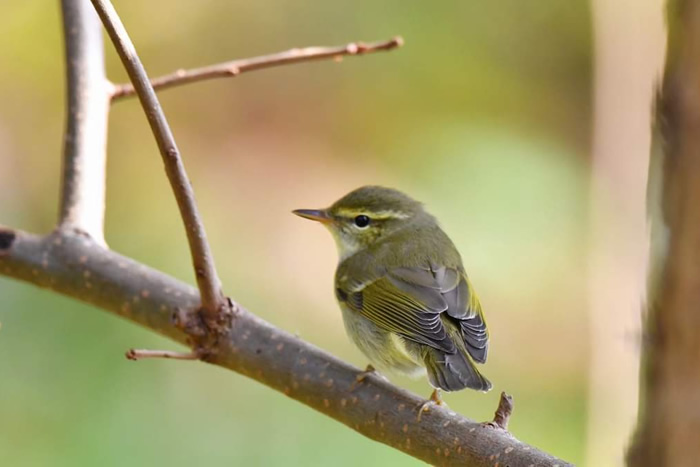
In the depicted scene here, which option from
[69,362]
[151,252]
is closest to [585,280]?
[151,252]

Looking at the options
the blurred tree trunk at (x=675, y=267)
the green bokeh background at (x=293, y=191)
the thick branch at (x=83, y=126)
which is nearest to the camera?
the blurred tree trunk at (x=675, y=267)

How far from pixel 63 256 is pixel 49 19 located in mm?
3067

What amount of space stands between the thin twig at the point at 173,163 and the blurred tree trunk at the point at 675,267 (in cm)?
131

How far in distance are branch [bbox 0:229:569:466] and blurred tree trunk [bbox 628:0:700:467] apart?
0.88m

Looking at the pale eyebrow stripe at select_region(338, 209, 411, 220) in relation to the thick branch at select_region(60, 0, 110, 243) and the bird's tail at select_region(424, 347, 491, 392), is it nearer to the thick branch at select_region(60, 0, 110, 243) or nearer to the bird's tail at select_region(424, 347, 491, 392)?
the bird's tail at select_region(424, 347, 491, 392)

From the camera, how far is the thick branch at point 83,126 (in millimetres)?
2959

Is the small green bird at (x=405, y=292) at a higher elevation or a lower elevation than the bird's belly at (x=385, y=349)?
higher

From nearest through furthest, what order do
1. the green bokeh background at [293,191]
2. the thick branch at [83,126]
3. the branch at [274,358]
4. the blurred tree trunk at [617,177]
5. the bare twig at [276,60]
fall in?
the branch at [274,358] → the bare twig at [276,60] → the thick branch at [83,126] → the green bokeh background at [293,191] → the blurred tree trunk at [617,177]

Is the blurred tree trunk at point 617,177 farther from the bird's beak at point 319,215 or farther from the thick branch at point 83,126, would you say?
the thick branch at point 83,126

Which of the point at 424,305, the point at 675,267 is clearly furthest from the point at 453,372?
the point at 675,267

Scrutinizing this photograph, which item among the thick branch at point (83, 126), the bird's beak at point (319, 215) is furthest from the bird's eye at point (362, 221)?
the thick branch at point (83, 126)

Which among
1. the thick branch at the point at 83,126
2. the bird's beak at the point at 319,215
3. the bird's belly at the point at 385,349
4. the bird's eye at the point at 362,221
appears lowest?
the bird's belly at the point at 385,349

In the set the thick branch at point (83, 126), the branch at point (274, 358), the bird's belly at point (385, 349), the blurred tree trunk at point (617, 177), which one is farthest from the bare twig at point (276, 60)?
the blurred tree trunk at point (617, 177)

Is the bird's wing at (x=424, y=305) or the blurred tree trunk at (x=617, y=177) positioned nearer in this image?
the bird's wing at (x=424, y=305)
